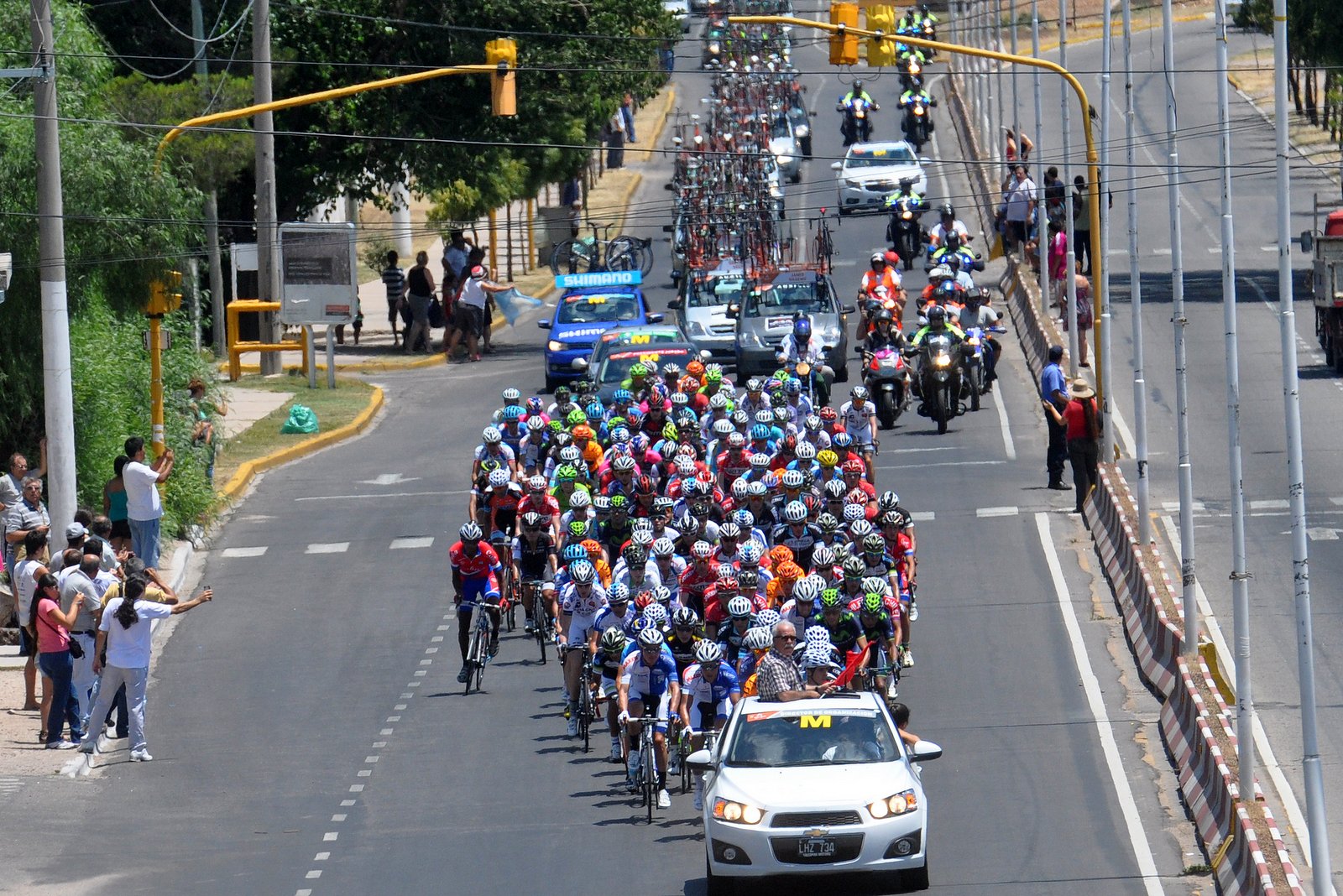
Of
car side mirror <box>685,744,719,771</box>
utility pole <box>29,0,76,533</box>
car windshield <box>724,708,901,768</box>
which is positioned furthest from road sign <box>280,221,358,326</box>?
car side mirror <box>685,744,719,771</box>

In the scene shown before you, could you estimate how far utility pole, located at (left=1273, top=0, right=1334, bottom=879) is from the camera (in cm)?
1510

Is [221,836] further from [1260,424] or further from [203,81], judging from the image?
[203,81]

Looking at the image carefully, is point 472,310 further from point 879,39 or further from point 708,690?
point 708,690

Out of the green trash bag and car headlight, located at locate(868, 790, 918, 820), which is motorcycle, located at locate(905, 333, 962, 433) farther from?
car headlight, located at locate(868, 790, 918, 820)

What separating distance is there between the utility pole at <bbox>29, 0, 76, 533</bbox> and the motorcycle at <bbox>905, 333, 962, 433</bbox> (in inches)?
546

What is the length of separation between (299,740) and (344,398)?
Answer: 61.3ft

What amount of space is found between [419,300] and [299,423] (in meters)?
9.23

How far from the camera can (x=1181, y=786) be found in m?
18.9

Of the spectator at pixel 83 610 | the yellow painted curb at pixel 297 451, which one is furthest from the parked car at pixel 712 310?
the spectator at pixel 83 610

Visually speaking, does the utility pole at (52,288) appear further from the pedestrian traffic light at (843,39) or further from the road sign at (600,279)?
the road sign at (600,279)

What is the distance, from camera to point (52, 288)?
24.1m

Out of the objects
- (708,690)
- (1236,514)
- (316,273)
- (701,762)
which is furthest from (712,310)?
(701,762)

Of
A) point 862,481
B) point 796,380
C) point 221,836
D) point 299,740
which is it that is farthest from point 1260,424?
point 221,836

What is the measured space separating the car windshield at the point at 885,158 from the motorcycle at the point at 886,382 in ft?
71.7
